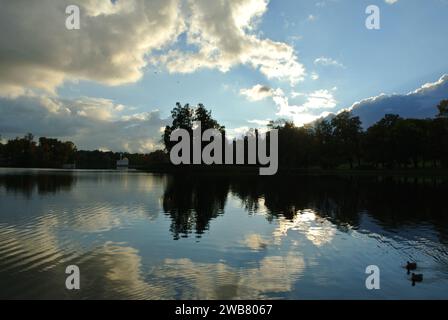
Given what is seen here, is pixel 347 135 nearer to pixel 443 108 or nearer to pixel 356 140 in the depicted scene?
pixel 356 140

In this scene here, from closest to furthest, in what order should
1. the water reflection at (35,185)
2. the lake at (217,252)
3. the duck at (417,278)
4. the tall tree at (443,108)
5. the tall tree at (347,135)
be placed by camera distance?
the lake at (217,252) < the duck at (417,278) < the water reflection at (35,185) < the tall tree at (443,108) < the tall tree at (347,135)

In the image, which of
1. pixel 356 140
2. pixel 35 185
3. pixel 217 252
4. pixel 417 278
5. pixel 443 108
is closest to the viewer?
pixel 417 278

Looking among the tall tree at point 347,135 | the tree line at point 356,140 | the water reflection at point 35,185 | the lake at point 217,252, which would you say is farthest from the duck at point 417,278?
the tall tree at point 347,135

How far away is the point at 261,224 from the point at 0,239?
17.9 meters

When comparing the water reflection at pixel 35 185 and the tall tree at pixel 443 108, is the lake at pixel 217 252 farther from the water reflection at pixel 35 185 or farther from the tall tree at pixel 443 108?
the tall tree at pixel 443 108

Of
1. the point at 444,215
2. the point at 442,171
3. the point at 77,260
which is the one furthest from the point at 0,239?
the point at 442,171

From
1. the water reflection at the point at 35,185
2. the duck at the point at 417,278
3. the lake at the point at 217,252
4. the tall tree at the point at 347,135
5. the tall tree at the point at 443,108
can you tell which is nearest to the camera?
the lake at the point at 217,252

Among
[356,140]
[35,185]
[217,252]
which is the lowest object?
[217,252]

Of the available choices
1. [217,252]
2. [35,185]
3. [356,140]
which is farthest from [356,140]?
[217,252]

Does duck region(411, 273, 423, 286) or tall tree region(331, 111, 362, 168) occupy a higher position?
tall tree region(331, 111, 362, 168)

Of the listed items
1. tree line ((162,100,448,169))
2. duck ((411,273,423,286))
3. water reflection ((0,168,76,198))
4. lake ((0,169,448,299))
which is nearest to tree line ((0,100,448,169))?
tree line ((162,100,448,169))

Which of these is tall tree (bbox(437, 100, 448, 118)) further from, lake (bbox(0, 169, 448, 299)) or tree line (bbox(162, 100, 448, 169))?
lake (bbox(0, 169, 448, 299))

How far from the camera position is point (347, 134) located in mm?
164250
